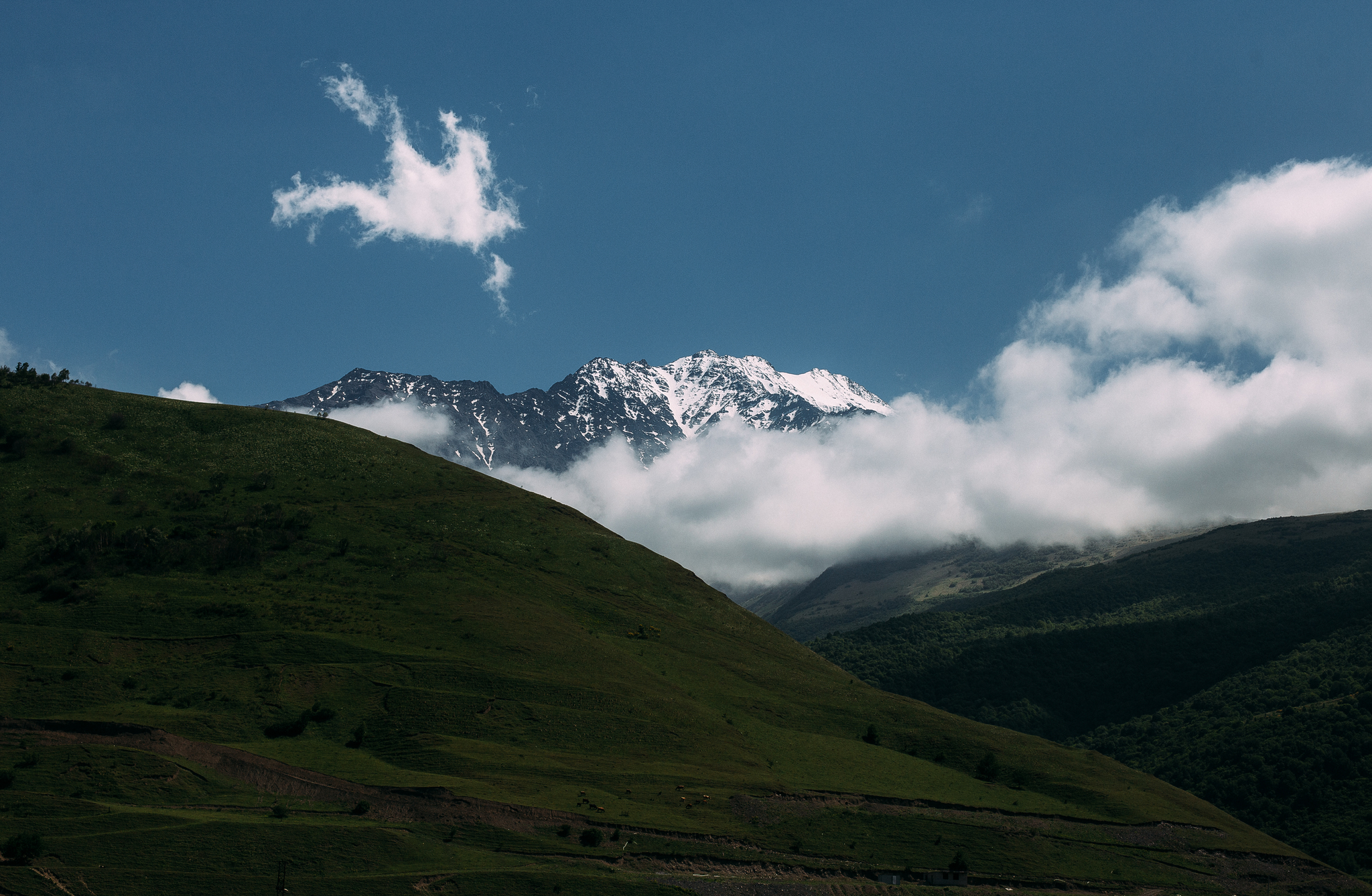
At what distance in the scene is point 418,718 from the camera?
9919 cm

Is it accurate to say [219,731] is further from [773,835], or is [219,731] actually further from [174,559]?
[773,835]

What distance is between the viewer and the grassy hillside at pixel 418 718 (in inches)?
2872

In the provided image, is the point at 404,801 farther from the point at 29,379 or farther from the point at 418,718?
the point at 29,379

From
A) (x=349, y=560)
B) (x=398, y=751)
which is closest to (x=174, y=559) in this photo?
(x=349, y=560)

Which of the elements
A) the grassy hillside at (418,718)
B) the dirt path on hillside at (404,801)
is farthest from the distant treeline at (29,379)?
the dirt path on hillside at (404,801)

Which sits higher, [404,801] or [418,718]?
[418,718]

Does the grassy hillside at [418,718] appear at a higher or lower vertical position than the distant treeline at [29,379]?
lower

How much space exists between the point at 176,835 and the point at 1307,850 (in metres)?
190

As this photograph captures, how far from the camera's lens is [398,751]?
93.1 m

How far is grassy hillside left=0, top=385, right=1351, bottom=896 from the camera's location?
239 ft

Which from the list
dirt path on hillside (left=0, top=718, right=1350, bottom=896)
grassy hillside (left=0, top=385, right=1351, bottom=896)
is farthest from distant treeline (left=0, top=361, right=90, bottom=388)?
dirt path on hillside (left=0, top=718, right=1350, bottom=896)

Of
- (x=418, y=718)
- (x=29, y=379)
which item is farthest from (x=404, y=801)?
(x=29, y=379)

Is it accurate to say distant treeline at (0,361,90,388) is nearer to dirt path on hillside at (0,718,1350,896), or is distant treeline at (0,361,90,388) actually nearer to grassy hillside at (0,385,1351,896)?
grassy hillside at (0,385,1351,896)

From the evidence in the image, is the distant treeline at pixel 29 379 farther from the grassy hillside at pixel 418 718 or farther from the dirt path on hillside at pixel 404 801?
the dirt path on hillside at pixel 404 801
